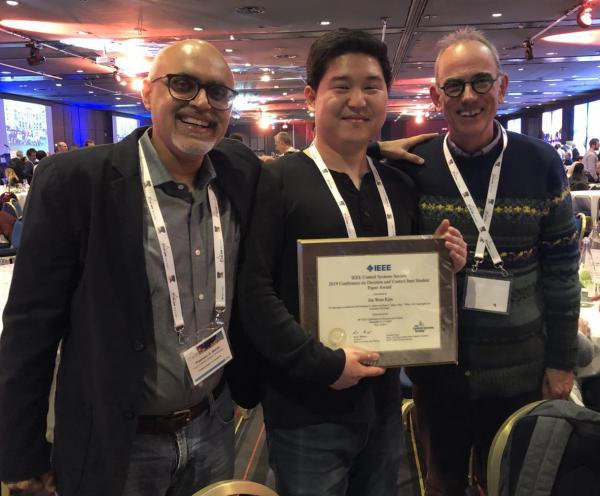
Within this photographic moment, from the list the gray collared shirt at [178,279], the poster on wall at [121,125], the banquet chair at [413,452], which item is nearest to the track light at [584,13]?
the banquet chair at [413,452]

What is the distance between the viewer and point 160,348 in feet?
4.53

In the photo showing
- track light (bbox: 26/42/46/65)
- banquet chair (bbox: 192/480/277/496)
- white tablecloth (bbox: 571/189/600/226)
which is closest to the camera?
banquet chair (bbox: 192/480/277/496)

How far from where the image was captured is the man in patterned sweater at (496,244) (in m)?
1.60

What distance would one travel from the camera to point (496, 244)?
64.1 inches

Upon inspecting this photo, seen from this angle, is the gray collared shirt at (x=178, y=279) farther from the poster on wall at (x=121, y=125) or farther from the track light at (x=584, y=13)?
the poster on wall at (x=121, y=125)

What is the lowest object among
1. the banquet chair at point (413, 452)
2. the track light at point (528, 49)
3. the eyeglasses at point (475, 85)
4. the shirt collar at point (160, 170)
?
the banquet chair at point (413, 452)

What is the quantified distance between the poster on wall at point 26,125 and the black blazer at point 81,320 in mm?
19587

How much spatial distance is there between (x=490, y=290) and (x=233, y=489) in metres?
0.93

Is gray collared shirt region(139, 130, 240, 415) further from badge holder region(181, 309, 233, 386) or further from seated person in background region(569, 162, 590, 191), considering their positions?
seated person in background region(569, 162, 590, 191)

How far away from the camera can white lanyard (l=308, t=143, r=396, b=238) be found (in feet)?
4.52

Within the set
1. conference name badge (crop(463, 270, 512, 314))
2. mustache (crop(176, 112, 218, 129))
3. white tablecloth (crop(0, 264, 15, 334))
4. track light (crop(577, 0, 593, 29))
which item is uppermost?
track light (crop(577, 0, 593, 29))

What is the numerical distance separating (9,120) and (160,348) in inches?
806

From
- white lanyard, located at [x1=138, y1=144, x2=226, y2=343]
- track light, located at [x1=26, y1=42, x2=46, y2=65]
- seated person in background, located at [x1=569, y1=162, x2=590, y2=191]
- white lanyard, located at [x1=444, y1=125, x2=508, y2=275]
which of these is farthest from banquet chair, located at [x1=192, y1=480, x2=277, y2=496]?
track light, located at [x1=26, y1=42, x2=46, y2=65]

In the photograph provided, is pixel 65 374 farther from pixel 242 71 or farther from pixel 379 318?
pixel 242 71
